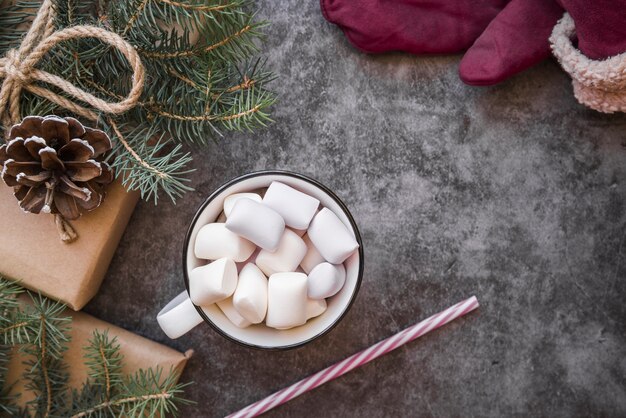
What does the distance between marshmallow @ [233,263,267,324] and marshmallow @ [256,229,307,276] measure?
2 centimetres

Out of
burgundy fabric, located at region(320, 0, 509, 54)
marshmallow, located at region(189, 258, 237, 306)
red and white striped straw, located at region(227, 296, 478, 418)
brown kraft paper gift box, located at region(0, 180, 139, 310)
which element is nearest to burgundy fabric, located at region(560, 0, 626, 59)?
burgundy fabric, located at region(320, 0, 509, 54)

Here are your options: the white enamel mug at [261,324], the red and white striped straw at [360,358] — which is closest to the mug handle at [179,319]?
the white enamel mug at [261,324]

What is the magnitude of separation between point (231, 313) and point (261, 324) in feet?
0.17

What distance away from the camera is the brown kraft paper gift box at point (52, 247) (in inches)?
34.5

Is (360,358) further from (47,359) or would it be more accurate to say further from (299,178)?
(47,359)

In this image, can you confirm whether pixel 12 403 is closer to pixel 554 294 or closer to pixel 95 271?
pixel 95 271

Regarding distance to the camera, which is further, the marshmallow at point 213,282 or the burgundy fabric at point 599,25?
the burgundy fabric at point 599,25

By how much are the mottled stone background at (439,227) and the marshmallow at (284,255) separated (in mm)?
229

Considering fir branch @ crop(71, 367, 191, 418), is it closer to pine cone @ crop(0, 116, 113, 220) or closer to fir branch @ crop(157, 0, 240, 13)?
pine cone @ crop(0, 116, 113, 220)

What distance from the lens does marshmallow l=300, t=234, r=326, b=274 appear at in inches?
32.3

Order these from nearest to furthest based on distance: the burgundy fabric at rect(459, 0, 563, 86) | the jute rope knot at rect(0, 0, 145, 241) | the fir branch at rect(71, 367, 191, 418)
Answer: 1. the jute rope knot at rect(0, 0, 145, 241)
2. the fir branch at rect(71, 367, 191, 418)
3. the burgundy fabric at rect(459, 0, 563, 86)

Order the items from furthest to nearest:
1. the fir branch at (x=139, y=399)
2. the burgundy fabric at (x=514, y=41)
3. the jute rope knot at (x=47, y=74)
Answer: the burgundy fabric at (x=514, y=41) → the fir branch at (x=139, y=399) → the jute rope knot at (x=47, y=74)

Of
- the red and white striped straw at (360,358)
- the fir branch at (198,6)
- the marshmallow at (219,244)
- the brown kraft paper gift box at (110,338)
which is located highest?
the fir branch at (198,6)

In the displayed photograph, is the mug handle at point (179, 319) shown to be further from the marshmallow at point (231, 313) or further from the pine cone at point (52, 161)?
the pine cone at point (52, 161)
